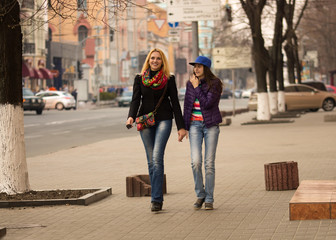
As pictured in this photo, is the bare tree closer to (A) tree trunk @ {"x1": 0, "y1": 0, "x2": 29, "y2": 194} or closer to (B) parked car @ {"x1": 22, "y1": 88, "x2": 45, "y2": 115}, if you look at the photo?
(B) parked car @ {"x1": 22, "y1": 88, "x2": 45, "y2": 115}

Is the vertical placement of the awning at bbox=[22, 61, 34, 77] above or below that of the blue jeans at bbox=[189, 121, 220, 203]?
above

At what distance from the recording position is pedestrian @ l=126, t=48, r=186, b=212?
969cm

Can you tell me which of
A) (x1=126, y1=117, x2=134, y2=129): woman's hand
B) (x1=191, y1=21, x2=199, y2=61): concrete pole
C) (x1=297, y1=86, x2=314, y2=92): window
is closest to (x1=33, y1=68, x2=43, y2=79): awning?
(x1=297, y1=86, x2=314, y2=92): window

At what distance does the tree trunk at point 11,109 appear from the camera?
436 inches

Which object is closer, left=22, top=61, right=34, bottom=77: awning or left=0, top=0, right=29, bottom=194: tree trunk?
left=0, top=0, right=29, bottom=194: tree trunk

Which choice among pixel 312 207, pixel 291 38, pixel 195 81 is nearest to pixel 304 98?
pixel 291 38

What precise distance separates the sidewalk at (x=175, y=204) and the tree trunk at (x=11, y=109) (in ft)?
2.68

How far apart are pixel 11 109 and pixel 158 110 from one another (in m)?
2.36

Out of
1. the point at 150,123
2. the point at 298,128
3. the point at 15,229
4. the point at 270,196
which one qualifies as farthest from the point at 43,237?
the point at 298,128

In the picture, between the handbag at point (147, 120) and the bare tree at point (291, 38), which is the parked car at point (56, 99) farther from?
the handbag at point (147, 120)

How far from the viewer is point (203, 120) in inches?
383

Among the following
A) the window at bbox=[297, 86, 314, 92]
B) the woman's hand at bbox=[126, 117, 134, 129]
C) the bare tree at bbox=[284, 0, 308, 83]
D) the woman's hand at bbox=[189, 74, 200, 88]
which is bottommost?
the window at bbox=[297, 86, 314, 92]

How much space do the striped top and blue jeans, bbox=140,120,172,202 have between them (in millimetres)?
273

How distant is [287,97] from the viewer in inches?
1832
